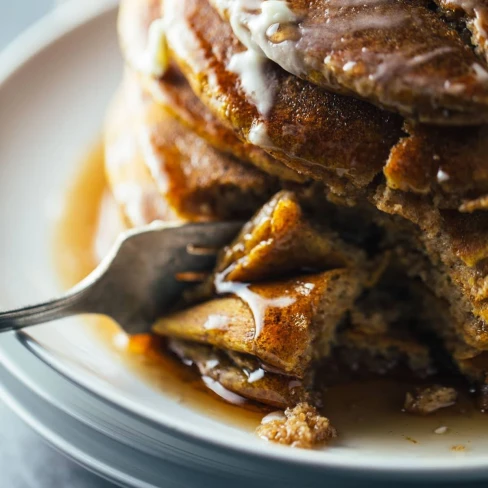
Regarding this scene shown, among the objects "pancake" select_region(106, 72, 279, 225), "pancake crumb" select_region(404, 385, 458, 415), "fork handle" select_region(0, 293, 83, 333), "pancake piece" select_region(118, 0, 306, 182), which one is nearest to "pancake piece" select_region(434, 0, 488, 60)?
"pancake piece" select_region(118, 0, 306, 182)

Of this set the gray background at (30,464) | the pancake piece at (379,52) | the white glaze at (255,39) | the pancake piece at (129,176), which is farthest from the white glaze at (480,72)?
the gray background at (30,464)

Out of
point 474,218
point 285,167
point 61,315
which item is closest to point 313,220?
point 285,167

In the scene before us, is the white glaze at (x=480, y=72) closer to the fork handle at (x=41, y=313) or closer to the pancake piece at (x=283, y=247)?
the pancake piece at (x=283, y=247)

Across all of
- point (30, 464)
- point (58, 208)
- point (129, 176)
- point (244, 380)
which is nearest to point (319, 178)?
point (244, 380)

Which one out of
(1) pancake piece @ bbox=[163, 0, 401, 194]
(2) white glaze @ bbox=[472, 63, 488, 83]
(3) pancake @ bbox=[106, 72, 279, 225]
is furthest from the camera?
(3) pancake @ bbox=[106, 72, 279, 225]

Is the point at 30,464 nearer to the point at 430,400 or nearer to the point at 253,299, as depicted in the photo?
the point at 253,299

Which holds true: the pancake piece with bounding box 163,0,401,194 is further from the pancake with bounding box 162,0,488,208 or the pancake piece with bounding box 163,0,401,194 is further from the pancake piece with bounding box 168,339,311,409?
the pancake piece with bounding box 168,339,311,409
